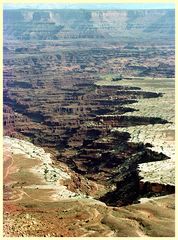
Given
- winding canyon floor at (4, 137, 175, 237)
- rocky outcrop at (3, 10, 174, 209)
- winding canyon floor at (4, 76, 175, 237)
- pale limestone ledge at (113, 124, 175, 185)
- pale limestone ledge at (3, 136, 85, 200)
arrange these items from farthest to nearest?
rocky outcrop at (3, 10, 174, 209), pale limestone ledge at (113, 124, 175, 185), pale limestone ledge at (3, 136, 85, 200), winding canyon floor at (4, 76, 175, 237), winding canyon floor at (4, 137, 175, 237)

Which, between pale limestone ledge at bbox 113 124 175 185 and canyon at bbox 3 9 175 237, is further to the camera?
pale limestone ledge at bbox 113 124 175 185

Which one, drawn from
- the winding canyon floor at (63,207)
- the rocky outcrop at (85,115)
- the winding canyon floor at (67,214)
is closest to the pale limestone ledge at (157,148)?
the winding canyon floor at (63,207)

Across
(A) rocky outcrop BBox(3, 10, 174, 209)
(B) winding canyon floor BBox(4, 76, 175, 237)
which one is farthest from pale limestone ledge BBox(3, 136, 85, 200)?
(A) rocky outcrop BBox(3, 10, 174, 209)

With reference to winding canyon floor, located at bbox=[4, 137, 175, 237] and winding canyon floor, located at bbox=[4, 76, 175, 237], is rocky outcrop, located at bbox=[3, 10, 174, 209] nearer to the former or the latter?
winding canyon floor, located at bbox=[4, 76, 175, 237]

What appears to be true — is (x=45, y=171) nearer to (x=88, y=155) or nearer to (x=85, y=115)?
(x=88, y=155)

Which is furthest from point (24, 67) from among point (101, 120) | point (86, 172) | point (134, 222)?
point (134, 222)

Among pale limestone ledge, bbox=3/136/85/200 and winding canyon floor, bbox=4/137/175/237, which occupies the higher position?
pale limestone ledge, bbox=3/136/85/200

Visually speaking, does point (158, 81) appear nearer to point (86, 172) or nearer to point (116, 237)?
point (86, 172)

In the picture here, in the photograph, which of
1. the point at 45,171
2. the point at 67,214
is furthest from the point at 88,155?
the point at 67,214

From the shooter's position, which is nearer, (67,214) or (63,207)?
(67,214)

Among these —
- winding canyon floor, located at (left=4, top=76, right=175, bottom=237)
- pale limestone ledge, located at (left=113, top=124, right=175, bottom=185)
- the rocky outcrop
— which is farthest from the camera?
the rocky outcrop

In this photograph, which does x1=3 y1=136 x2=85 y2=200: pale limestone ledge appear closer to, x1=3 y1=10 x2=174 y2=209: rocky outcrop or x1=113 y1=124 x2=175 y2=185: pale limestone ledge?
x1=3 y1=10 x2=174 y2=209: rocky outcrop
